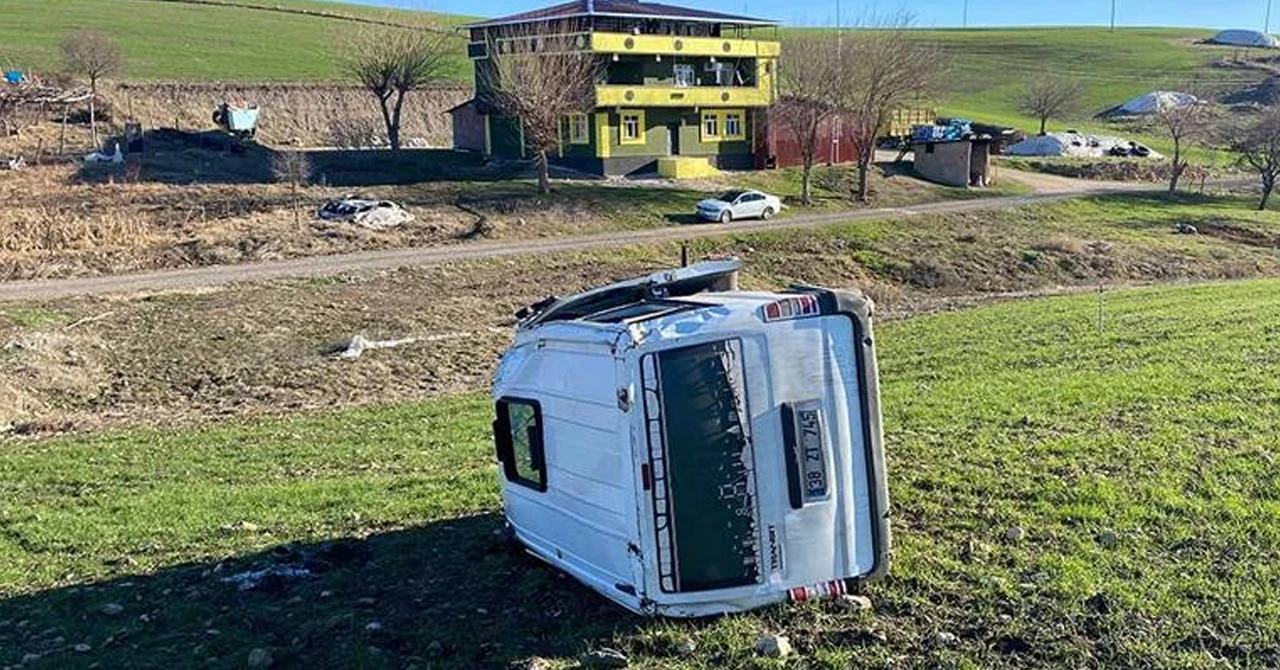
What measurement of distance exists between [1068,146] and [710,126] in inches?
1377

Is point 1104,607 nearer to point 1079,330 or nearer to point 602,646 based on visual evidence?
point 602,646

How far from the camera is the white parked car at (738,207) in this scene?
43.5 metres

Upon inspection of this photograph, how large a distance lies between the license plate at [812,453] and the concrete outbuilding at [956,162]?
179 ft

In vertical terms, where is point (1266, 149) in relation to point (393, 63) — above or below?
below

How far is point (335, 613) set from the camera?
24.8 ft

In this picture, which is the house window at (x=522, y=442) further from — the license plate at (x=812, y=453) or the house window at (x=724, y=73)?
the house window at (x=724, y=73)

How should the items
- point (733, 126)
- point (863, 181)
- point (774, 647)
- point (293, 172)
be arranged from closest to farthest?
point (774, 647), point (293, 172), point (863, 181), point (733, 126)

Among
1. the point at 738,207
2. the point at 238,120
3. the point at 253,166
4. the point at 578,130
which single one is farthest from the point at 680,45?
the point at 238,120

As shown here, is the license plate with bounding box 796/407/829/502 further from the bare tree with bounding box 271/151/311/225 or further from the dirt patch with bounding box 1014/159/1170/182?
the dirt patch with bounding box 1014/159/1170/182

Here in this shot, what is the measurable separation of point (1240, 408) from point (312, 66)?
274 feet

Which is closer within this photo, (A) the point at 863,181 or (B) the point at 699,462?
(B) the point at 699,462

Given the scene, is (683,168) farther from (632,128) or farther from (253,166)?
(253,166)

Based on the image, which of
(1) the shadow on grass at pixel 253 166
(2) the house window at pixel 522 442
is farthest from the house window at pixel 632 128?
(2) the house window at pixel 522 442

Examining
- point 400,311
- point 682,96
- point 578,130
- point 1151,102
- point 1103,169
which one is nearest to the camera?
point 400,311
